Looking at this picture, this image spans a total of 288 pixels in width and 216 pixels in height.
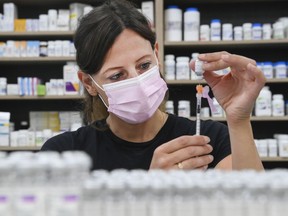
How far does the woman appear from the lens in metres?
1.06

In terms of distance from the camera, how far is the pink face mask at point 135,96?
49.9 inches

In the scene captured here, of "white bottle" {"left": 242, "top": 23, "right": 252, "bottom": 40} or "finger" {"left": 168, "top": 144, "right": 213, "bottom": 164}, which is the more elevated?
"white bottle" {"left": 242, "top": 23, "right": 252, "bottom": 40}

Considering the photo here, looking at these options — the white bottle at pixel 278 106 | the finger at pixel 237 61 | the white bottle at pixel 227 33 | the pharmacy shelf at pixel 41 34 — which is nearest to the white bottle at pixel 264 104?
the white bottle at pixel 278 106

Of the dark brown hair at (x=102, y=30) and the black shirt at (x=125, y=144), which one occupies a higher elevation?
the dark brown hair at (x=102, y=30)

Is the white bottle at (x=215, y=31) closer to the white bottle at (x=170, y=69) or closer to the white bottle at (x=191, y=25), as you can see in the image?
the white bottle at (x=191, y=25)

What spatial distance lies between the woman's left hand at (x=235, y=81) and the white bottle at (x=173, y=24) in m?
2.02

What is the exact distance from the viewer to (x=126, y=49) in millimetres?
1204

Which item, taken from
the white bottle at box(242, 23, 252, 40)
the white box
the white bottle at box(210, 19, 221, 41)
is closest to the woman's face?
the white bottle at box(210, 19, 221, 41)

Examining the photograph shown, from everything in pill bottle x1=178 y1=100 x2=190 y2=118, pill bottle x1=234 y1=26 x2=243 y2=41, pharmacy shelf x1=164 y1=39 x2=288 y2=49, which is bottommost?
pill bottle x1=178 y1=100 x2=190 y2=118

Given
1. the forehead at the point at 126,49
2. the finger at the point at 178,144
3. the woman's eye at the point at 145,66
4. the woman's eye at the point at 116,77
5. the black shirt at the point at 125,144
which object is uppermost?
the forehead at the point at 126,49

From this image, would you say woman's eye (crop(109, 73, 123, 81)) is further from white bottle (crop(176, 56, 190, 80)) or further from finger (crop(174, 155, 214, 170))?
white bottle (crop(176, 56, 190, 80))

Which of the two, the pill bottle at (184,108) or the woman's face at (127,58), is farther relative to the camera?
the pill bottle at (184,108)

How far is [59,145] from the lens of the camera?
4.38ft

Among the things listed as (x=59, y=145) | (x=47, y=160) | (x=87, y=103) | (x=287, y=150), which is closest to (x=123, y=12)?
(x=87, y=103)
